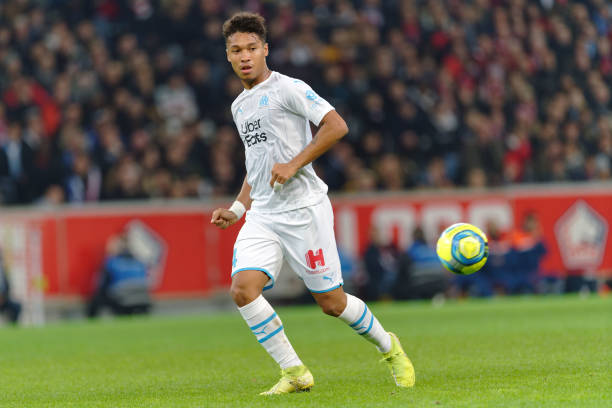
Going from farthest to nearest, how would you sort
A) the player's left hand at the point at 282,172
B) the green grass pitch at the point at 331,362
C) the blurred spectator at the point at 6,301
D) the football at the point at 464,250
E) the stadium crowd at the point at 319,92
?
the stadium crowd at the point at 319,92 < the blurred spectator at the point at 6,301 < the football at the point at 464,250 < the player's left hand at the point at 282,172 < the green grass pitch at the point at 331,362

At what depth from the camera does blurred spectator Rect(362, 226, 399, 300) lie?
1703 cm

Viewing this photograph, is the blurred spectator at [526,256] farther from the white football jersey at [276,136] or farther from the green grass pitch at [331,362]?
the white football jersey at [276,136]

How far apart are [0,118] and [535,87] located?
393 inches

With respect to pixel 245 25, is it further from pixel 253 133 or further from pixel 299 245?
pixel 299 245

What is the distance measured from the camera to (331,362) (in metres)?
8.33

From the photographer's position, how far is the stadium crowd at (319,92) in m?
16.9

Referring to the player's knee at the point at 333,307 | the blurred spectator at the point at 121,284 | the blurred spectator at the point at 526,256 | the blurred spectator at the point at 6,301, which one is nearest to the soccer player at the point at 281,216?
the player's knee at the point at 333,307

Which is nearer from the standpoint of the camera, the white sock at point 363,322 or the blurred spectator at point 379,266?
the white sock at point 363,322

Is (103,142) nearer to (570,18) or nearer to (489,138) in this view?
(489,138)

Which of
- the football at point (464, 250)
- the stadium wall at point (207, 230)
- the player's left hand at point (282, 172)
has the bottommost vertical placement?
the stadium wall at point (207, 230)

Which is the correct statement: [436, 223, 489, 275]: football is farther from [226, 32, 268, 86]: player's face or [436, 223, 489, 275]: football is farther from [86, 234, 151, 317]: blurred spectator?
[86, 234, 151, 317]: blurred spectator

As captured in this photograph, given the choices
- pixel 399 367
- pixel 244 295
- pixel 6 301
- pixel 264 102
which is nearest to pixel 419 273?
pixel 6 301

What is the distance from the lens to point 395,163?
17688 mm

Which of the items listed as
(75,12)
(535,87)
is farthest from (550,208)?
(75,12)
